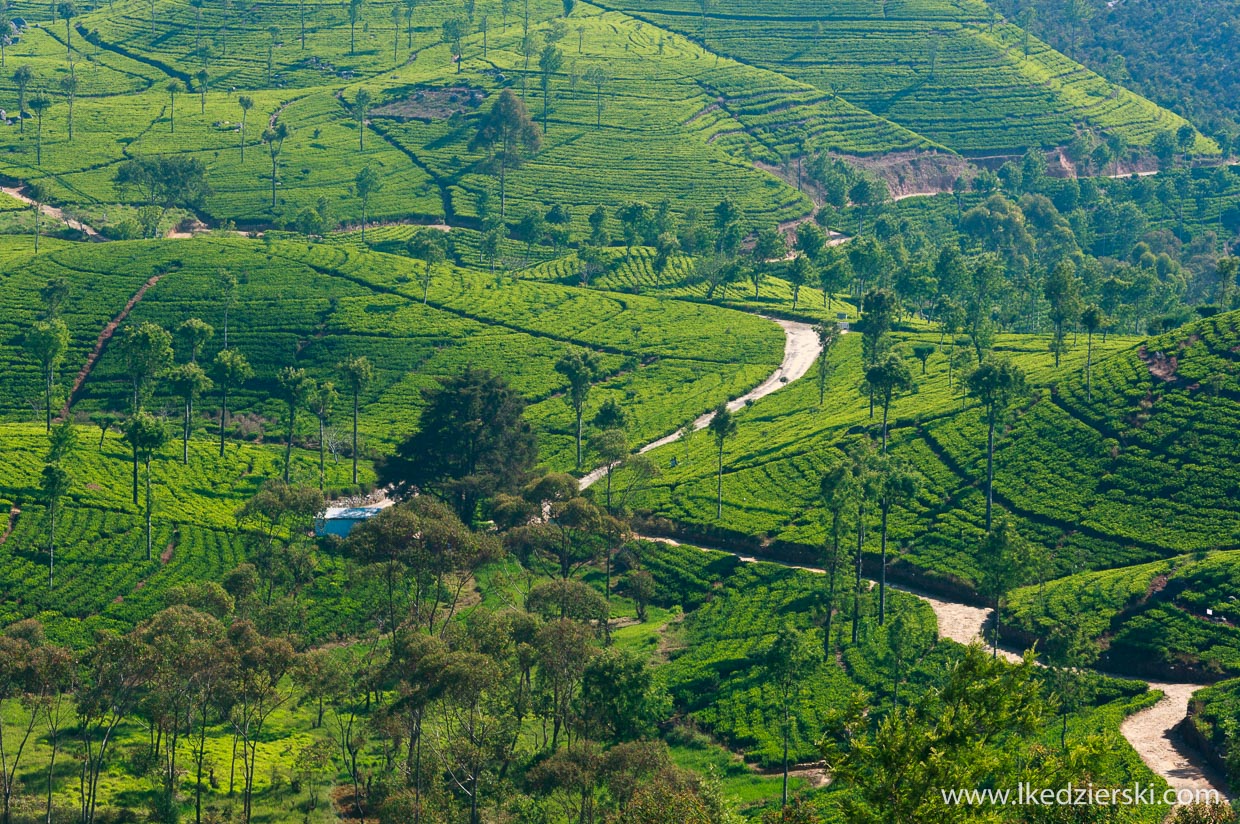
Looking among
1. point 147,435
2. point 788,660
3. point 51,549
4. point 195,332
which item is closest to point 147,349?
point 195,332

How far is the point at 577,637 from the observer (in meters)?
77.3

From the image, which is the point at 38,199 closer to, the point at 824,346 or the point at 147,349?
the point at 147,349

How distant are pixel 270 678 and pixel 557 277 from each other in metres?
116

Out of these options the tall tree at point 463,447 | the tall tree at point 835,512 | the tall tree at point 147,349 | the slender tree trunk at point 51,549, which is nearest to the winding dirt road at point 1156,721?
the tall tree at point 835,512

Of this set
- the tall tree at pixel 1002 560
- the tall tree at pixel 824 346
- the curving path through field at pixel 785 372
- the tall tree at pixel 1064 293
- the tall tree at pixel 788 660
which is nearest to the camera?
the tall tree at pixel 788 660

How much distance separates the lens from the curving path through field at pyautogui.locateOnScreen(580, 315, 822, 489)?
132250 mm

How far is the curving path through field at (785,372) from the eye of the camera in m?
132

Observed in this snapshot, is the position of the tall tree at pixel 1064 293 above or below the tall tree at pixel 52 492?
above

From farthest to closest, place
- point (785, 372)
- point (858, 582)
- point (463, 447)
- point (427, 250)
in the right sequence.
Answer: point (427, 250), point (785, 372), point (463, 447), point (858, 582)

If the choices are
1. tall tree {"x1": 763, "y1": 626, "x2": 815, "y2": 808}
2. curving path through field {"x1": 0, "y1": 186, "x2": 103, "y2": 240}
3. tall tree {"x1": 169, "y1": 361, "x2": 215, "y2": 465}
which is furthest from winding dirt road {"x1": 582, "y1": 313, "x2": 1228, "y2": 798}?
curving path through field {"x1": 0, "y1": 186, "x2": 103, "y2": 240}

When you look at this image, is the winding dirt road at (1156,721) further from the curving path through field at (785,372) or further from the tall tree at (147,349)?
the tall tree at (147,349)

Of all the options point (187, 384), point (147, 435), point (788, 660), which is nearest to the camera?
point (788, 660)

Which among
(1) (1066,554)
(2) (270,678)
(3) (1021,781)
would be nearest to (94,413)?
(2) (270,678)

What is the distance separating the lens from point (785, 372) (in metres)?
152
